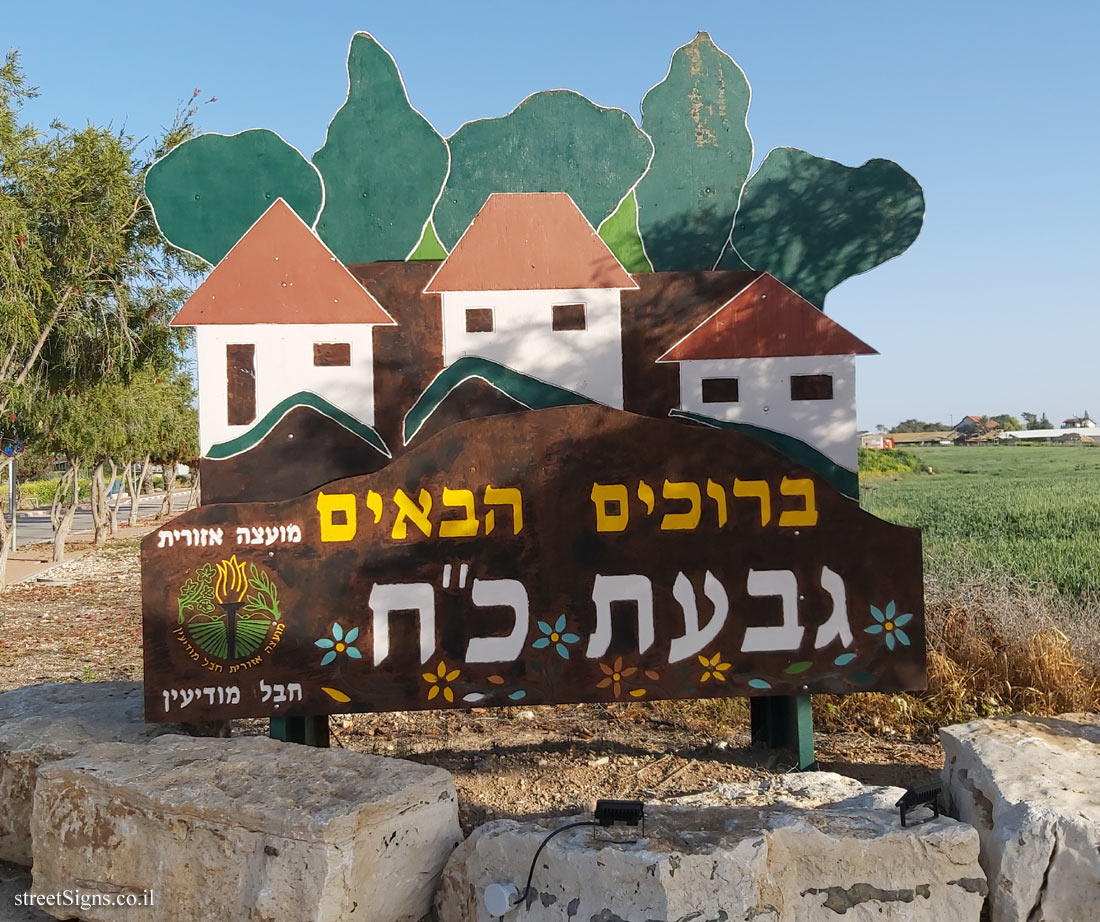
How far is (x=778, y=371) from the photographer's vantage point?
15.5 ft

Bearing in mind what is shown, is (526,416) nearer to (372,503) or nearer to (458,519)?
(458,519)

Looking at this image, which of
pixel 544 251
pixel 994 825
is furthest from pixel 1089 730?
pixel 544 251

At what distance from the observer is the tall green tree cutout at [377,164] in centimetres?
465

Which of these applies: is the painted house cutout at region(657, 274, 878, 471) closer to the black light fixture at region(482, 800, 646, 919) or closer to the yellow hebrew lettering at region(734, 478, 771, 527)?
the yellow hebrew lettering at region(734, 478, 771, 527)

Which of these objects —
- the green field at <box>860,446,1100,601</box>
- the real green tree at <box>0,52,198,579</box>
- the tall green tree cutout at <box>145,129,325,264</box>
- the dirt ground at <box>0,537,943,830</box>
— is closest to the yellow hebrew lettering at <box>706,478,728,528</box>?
the dirt ground at <box>0,537,943,830</box>

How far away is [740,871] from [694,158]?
11.5 feet

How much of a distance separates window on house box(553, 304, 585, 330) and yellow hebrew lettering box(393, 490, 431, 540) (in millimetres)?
1139

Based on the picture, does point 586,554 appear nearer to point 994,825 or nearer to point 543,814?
point 543,814

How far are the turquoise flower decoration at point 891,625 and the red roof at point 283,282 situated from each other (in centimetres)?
300

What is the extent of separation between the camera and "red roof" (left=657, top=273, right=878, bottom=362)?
185 inches

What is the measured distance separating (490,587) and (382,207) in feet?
6.84

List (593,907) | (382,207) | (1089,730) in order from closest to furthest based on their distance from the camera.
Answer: (593,907) → (1089,730) → (382,207)

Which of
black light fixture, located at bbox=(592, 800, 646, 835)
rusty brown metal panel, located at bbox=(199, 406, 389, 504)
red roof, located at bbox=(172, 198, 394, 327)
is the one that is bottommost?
black light fixture, located at bbox=(592, 800, 646, 835)

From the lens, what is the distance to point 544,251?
15.4ft
